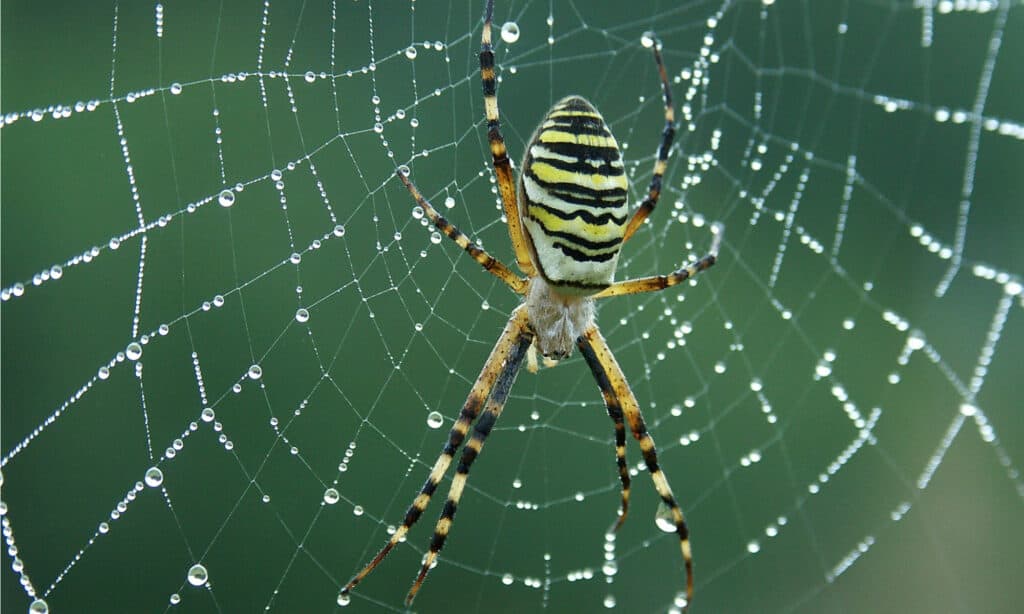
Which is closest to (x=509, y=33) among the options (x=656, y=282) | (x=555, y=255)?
(x=555, y=255)

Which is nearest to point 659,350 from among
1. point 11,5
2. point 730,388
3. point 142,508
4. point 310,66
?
point 730,388

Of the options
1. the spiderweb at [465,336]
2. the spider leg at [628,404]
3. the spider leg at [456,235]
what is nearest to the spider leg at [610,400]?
the spider leg at [628,404]

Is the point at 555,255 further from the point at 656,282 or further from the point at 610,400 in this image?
the point at 610,400

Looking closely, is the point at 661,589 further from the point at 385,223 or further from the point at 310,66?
the point at 310,66

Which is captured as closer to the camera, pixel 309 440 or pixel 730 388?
pixel 309 440

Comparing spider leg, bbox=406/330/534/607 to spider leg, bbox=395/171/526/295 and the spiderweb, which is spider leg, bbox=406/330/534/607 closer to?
spider leg, bbox=395/171/526/295

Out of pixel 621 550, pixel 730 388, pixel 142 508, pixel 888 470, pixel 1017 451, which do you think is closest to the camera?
pixel 142 508
